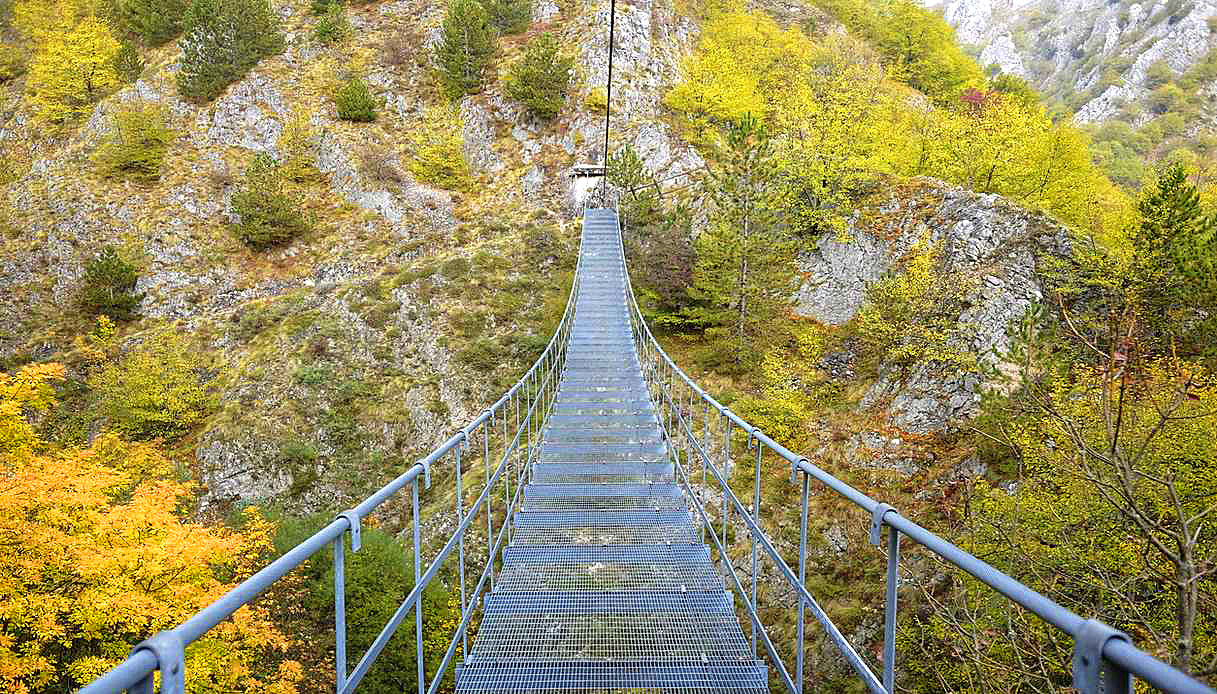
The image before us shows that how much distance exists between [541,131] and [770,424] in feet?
60.8

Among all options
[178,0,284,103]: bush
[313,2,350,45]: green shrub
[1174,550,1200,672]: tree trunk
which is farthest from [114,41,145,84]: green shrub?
[1174,550,1200,672]: tree trunk

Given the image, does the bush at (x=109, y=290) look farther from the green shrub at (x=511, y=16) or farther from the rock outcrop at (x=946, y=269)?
the rock outcrop at (x=946, y=269)

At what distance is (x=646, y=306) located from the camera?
1552 cm

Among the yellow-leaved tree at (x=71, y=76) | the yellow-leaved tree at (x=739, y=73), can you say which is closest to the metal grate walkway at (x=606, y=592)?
the yellow-leaved tree at (x=739, y=73)

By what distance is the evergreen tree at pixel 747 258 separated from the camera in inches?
532

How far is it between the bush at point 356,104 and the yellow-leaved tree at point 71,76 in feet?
40.3

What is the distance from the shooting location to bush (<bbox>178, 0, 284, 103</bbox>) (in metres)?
25.2

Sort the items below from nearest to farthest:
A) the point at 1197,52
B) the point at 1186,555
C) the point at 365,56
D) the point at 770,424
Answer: the point at 1186,555, the point at 770,424, the point at 365,56, the point at 1197,52

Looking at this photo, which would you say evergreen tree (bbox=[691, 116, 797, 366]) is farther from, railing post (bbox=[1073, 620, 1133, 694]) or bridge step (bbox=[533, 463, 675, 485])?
railing post (bbox=[1073, 620, 1133, 694])

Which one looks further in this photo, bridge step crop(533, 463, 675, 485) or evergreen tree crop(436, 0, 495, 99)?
evergreen tree crop(436, 0, 495, 99)

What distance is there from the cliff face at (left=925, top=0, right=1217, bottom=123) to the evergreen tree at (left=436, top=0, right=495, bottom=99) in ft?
111

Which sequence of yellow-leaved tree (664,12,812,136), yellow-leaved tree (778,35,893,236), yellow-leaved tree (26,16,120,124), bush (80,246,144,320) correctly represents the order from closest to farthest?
yellow-leaved tree (778,35,893,236)
bush (80,246,144,320)
yellow-leaved tree (664,12,812,136)
yellow-leaved tree (26,16,120,124)

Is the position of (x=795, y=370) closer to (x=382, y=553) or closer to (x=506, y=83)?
(x=382, y=553)

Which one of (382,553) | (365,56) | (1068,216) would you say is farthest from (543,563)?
(365,56)
